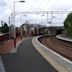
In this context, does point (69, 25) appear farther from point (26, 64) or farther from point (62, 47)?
point (26, 64)

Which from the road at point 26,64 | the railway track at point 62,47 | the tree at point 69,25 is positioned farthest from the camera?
the tree at point 69,25

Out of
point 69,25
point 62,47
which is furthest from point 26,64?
point 69,25

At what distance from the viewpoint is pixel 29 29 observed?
6068 inches

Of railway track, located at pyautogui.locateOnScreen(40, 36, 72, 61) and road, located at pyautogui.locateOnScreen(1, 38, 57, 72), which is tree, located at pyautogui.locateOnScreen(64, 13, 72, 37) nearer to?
railway track, located at pyautogui.locateOnScreen(40, 36, 72, 61)

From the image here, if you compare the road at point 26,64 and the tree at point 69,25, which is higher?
the road at point 26,64

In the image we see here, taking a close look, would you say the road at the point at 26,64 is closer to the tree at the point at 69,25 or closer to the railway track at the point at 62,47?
the railway track at the point at 62,47

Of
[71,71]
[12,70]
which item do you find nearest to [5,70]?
[12,70]

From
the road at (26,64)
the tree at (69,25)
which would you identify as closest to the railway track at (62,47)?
the road at (26,64)

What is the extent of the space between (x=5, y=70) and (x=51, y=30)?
167 m

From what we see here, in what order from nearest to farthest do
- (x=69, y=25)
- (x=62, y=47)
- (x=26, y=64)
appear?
(x=26, y=64)
(x=62, y=47)
(x=69, y=25)

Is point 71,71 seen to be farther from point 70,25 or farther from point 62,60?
point 70,25

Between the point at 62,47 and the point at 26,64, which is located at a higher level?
the point at 26,64

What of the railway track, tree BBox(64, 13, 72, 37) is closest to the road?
the railway track

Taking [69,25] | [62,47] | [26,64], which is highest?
[26,64]
